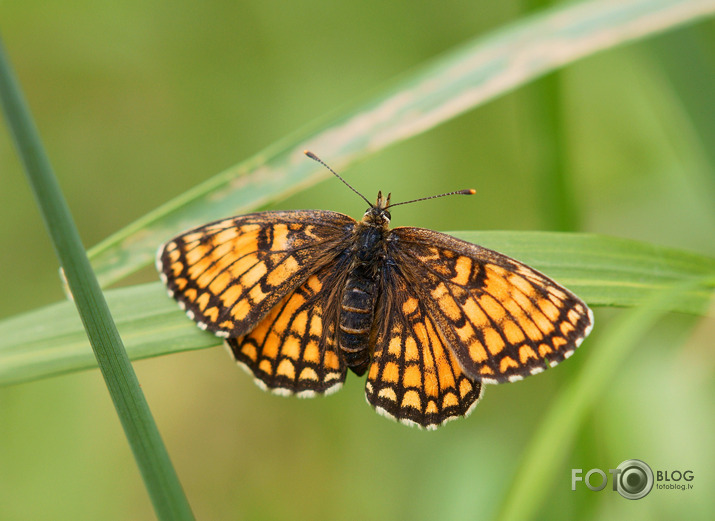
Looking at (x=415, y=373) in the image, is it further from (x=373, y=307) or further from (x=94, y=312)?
(x=94, y=312)

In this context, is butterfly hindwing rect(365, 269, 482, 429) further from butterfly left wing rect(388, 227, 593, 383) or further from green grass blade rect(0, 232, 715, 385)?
green grass blade rect(0, 232, 715, 385)

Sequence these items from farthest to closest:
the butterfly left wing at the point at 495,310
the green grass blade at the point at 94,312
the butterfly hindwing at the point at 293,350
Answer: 1. the butterfly hindwing at the point at 293,350
2. the butterfly left wing at the point at 495,310
3. the green grass blade at the point at 94,312

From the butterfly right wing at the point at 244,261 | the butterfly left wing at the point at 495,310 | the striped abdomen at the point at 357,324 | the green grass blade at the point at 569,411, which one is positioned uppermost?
the butterfly right wing at the point at 244,261

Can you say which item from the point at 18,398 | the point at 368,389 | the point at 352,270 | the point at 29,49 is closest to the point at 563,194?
the point at 352,270

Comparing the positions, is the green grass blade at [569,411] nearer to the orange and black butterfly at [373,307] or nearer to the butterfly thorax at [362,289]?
the orange and black butterfly at [373,307]

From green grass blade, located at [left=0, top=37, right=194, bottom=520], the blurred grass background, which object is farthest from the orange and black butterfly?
green grass blade, located at [left=0, top=37, right=194, bottom=520]

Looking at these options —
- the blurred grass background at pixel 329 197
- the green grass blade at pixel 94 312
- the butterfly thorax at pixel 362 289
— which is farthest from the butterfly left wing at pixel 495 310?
the green grass blade at pixel 94 312

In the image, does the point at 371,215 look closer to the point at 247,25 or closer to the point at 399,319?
the point at 399,319
